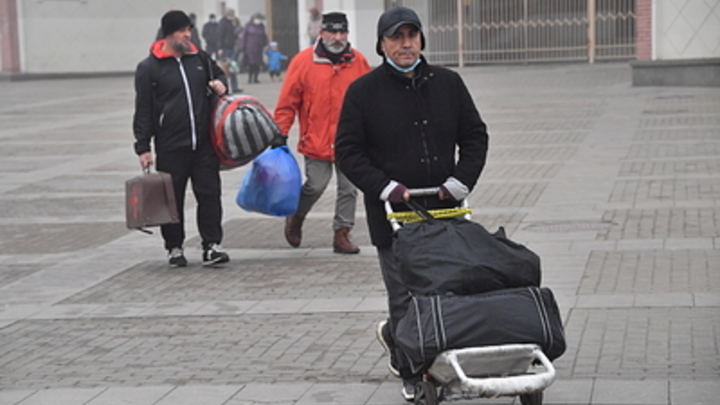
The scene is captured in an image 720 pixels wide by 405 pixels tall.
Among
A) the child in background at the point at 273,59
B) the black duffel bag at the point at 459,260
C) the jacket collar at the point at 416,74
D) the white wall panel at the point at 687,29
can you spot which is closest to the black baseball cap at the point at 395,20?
the jacket collar at the point at 416,74

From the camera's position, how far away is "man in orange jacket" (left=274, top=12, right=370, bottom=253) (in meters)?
9.09

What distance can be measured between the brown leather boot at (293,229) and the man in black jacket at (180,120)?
0.70 metres

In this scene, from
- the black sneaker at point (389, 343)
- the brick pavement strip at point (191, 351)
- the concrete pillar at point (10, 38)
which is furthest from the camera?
the concrete pillar at point (10, 38)

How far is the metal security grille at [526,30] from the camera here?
33.6 m

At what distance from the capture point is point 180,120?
886 centimetres

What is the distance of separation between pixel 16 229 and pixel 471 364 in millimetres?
7310

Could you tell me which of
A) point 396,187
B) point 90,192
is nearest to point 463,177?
point 396,187

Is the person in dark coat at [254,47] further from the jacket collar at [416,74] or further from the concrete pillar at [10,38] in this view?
the jacket collar at [416,74]

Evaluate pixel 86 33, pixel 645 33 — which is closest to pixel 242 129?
pixel 645 33

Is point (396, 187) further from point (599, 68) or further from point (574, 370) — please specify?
point (599, 68)

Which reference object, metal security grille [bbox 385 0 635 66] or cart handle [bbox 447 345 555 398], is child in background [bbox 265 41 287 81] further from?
cart handle [bbox 447 345 555 398]

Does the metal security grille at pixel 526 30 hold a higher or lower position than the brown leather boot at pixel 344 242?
higher

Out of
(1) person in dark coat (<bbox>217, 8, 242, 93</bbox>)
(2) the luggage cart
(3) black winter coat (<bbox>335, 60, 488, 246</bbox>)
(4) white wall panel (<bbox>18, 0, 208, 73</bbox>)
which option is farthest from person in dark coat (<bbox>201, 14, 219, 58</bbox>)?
(2) the luggage cart

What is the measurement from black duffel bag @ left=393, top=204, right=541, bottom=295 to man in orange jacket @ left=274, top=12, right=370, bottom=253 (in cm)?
413
